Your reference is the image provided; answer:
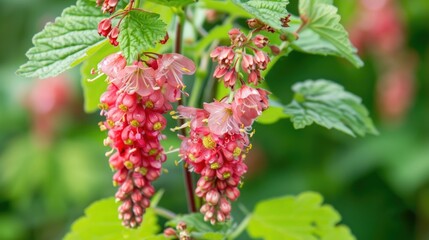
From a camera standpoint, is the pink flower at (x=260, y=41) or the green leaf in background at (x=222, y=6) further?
the green leaf in background at (x=222, y=6)

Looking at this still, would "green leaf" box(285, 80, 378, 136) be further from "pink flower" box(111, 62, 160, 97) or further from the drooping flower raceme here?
"pink flower" box(111, 62, 160, 97)

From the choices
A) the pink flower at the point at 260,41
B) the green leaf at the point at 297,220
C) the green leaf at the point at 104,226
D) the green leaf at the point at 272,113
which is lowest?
the green leaf at the point at 297,220

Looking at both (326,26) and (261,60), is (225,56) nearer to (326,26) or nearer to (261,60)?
(261,60)

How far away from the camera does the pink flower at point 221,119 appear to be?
6.42 feet

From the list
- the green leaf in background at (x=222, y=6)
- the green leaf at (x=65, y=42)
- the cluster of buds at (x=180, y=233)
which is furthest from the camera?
the green leaf in background at (x=222, y=6)

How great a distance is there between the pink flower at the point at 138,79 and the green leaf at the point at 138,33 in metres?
0.04

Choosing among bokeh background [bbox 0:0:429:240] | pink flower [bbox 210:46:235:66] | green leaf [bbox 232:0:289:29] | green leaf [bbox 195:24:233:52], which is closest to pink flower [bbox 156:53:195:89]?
pink flower [bbox 210:46:235:66]

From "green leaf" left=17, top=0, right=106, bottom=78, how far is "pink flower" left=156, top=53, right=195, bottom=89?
18 cm

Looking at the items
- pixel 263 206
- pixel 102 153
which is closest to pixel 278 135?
pixel 102 153

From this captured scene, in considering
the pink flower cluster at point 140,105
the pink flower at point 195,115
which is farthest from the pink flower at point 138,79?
the pink flower at point 195,115

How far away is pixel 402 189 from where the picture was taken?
5.32m

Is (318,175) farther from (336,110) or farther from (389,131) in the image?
(336,110)

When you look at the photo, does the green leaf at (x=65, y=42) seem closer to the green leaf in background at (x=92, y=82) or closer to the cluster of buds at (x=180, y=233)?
the green leaf in background at (x=92, y=82)

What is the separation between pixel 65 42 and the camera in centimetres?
207
